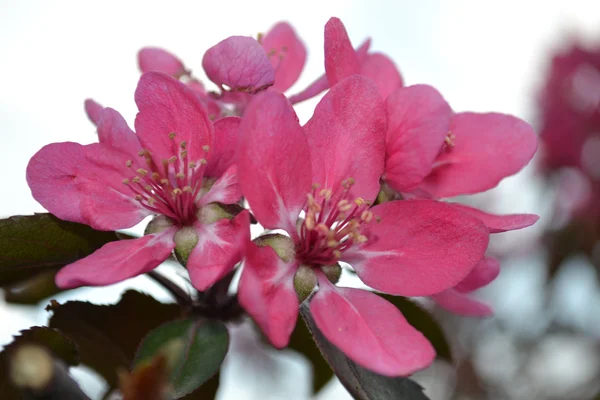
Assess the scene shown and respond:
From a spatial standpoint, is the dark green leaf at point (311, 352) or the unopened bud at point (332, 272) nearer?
the unopened bud at point (332, 272)

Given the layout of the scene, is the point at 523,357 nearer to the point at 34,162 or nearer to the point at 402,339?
the point at 402,339

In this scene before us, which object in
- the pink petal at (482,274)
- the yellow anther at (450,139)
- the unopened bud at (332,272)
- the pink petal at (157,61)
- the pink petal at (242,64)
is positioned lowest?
the pink petal at (482,274)

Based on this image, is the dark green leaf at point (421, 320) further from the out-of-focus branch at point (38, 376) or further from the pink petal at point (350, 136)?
the out-of-focus branch at point (38, 376)

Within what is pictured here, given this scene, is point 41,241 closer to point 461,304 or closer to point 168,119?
point 168,119

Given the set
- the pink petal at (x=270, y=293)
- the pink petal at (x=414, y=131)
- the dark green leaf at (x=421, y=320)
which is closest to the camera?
the pink petal at (x=270, y=293)

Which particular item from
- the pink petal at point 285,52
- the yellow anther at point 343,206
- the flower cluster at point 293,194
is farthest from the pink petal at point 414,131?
the pink petal at point 285,52

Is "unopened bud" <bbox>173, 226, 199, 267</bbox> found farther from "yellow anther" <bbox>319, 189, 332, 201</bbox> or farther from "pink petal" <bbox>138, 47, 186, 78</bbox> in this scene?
"pink petal" <bbox>138, 47, 186, 78</bbox>
